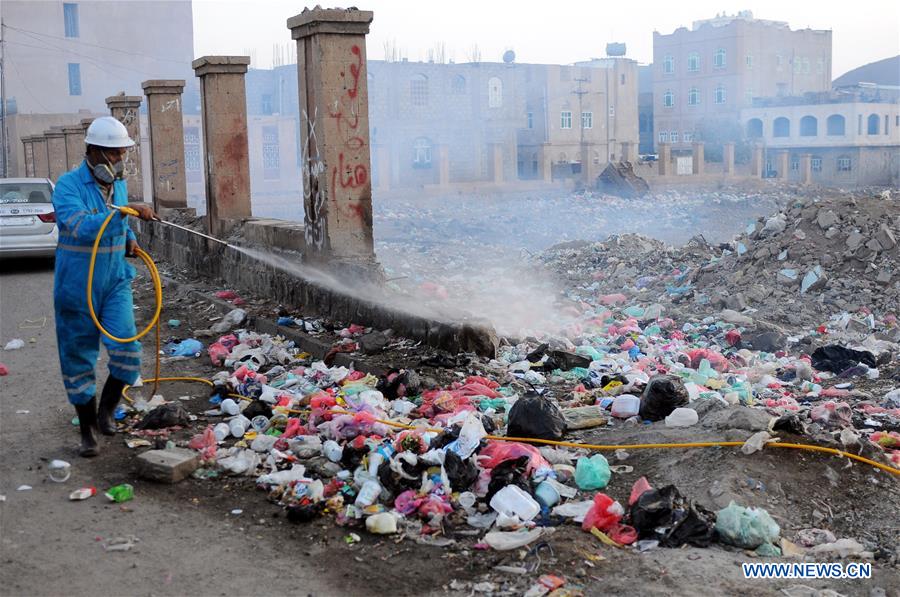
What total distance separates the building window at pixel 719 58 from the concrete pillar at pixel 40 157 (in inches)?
1880

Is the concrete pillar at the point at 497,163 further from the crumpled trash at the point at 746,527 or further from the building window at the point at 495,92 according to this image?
the crumpled trash at the point at 746,527

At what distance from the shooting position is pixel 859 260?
41.5 ft

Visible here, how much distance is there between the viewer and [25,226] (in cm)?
1418

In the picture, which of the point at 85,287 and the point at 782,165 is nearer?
the point at 85,287

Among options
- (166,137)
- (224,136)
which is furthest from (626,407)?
(166,137)

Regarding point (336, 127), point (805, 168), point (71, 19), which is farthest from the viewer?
point (805, 168)

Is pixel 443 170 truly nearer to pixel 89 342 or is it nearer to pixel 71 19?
pixel 71 19

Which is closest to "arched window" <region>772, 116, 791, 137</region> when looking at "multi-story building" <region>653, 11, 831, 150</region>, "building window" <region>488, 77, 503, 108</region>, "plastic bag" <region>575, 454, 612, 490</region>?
"multi-story building" <region>653, 11, 831, 150</region>

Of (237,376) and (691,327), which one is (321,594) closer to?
(237,376)

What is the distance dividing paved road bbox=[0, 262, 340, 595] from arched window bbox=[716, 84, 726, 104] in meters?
64.0

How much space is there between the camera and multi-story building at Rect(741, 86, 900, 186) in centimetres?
5509

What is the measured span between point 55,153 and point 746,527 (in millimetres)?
27406

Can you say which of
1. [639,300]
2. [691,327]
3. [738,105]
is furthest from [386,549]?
[738,105]

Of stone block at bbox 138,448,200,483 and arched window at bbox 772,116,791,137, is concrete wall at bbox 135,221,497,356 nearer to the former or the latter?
stone block at bbox 138,448,200,483
